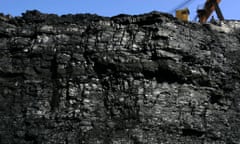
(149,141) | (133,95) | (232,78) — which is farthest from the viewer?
(232,78)

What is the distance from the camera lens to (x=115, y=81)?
12.8m

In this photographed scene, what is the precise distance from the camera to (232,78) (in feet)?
44.6

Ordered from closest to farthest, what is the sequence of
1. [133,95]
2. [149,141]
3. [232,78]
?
[149,141]
[133,95]
[232,78]

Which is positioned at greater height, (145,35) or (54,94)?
(145,35)

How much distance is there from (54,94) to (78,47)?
1832 millimetres

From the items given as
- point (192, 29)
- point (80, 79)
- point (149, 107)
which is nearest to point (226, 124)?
point (149, 107)

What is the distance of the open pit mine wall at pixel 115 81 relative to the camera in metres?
12.0

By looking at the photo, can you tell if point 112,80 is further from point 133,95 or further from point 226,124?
point 226,124

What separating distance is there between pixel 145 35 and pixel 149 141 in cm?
373

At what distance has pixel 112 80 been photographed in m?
12.8

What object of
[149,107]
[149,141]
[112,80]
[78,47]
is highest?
[78,47]

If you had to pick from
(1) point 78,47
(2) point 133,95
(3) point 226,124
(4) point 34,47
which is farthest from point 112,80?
(3) point 226,124

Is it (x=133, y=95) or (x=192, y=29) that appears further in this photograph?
(x=192, y=29)

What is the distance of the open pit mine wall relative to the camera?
39.5 feet
